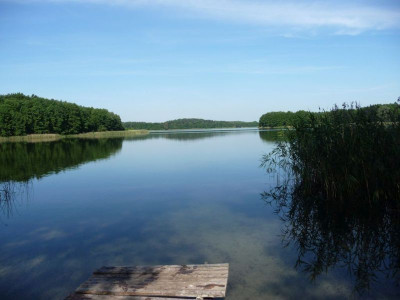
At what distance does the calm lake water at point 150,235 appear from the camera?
504 centimetres

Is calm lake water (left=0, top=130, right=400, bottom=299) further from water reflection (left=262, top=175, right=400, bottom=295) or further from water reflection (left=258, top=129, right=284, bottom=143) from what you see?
water reflection (left=258, top=129, right=284, bottom=143)

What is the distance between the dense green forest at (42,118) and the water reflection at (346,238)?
70995 mm

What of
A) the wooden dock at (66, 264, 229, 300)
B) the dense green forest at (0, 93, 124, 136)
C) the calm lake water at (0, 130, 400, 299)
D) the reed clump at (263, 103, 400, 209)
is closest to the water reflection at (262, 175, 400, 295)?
the calm lake water at (0, 130, 400, 299)

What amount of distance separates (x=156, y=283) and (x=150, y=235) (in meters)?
2.98

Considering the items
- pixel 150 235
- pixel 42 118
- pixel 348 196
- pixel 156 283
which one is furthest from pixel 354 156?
pixel 42 118

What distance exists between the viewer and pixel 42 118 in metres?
74.0

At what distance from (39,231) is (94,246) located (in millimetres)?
2311

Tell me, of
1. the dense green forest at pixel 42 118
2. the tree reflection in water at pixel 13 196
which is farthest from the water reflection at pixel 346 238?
the dense green forest at pixel 42 118

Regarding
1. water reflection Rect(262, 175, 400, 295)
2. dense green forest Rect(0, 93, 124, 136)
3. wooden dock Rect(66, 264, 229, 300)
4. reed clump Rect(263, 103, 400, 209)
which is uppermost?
dense green forest Rect(0, 93, 124, 136)

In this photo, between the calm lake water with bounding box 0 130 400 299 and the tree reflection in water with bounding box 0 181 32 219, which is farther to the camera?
the tree reflection in water with bounding box 0 181 32 219

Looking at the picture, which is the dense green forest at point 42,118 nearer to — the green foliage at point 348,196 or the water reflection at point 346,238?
the green foliage at point 348,196

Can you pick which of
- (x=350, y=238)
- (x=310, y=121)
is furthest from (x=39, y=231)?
A: (x=310, y=121)

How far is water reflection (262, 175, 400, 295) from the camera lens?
539 centimetres

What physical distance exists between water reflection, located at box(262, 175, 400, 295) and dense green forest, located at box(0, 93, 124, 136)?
7099 cm
